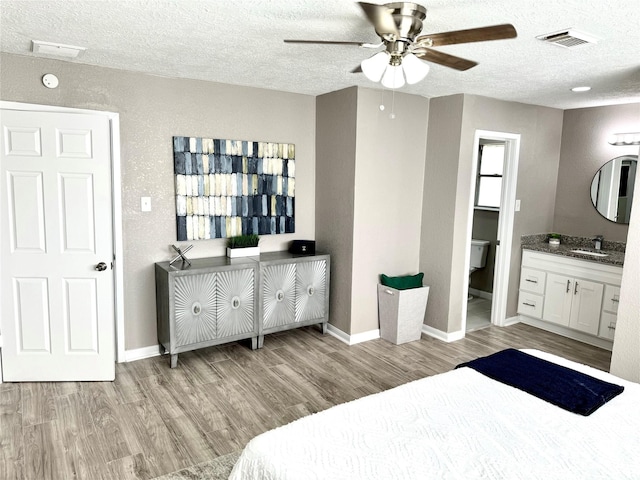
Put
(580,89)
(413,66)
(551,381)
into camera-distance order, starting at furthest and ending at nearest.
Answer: (580,89) → (551,381) → (413,66)

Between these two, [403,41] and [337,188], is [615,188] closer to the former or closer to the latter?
[337,188]

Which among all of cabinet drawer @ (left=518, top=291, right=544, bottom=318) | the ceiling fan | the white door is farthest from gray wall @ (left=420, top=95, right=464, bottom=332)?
the white door

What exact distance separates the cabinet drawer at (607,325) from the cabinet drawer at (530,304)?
599mm

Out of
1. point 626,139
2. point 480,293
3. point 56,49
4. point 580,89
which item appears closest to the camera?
point 56,49

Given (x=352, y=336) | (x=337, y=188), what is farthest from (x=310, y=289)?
(x=337, y=188)

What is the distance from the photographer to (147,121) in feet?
11.8

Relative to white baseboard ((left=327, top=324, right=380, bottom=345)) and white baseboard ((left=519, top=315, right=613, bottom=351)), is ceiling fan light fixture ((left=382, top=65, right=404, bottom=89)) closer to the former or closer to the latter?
white baseboard ((left=327, top=324, right=380, bottom=345))

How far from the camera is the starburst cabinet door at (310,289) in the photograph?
417 centimetres

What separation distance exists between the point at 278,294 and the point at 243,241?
0.56 m

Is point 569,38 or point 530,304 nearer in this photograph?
point 569,38

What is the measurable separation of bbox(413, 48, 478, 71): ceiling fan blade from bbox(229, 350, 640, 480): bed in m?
1.51

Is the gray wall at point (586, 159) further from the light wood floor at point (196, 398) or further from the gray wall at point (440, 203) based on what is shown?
the gray wall at point (440, 203)

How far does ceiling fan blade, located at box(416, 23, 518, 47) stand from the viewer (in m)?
1.68

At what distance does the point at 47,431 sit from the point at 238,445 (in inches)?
45.0
